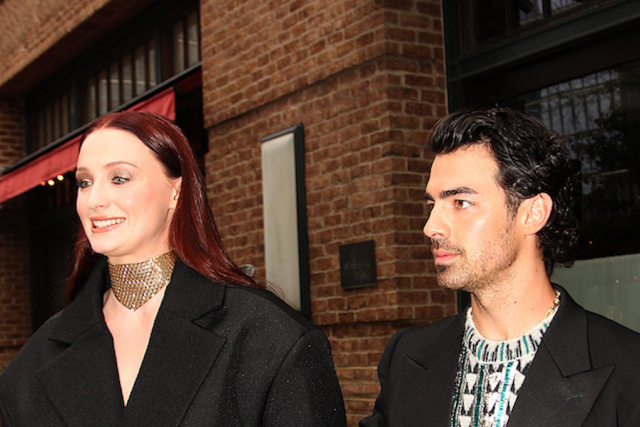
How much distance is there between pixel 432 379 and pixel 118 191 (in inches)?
40.9

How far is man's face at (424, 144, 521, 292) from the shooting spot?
2289mm

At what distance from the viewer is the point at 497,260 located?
90.3 inches

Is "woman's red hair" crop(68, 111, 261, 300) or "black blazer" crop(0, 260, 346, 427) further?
"woman's red hair" crop(68, 111, 261, 300)

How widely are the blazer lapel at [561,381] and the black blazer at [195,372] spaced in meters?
0.54

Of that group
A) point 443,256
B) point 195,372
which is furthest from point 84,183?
point 443,256

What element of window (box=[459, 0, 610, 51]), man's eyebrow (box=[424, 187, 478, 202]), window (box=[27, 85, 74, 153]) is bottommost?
man's eyebrow (box=[424, 187, 478, 202])

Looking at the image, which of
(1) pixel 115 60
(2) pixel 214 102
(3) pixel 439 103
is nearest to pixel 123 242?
(3) pixel 439 103

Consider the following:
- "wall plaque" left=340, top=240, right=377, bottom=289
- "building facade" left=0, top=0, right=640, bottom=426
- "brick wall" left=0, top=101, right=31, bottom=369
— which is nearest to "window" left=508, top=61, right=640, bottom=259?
"building facade" left=0, top=0, right=640, bottom=426

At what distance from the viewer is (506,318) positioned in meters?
2.28

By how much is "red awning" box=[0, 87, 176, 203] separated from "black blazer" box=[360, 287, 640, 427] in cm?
489

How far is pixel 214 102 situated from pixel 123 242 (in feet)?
16.5

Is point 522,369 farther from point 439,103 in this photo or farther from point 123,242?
point 439,103

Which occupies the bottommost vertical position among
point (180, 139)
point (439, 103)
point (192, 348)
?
point (192, 348)

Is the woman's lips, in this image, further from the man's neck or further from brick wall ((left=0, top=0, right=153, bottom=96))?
brick wall ((left=0, top=0, right=153, bottom=96))
